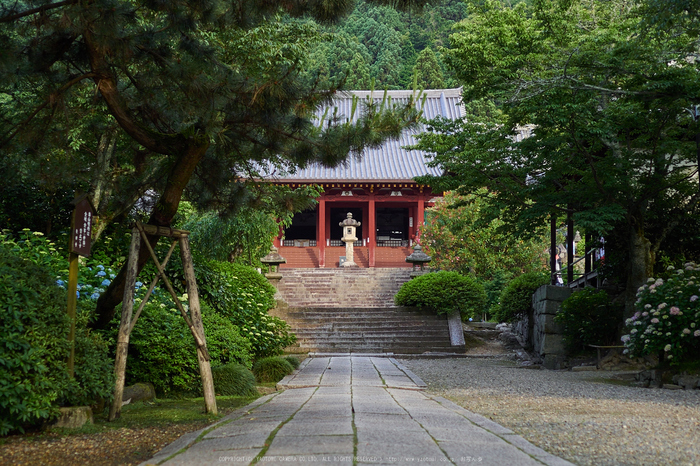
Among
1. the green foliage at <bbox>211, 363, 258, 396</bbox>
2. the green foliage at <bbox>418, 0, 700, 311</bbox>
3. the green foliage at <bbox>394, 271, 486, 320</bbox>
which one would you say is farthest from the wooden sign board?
the green foliage at <bbox>394, 271, 486, 320</bbox>

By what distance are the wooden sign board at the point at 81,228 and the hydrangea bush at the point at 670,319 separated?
662 cm

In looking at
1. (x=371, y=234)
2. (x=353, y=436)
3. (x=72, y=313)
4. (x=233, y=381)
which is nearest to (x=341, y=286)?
(x=371, y=234)

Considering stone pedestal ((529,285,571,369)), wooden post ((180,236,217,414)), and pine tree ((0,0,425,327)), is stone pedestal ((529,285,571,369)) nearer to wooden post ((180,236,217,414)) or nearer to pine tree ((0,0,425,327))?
pine tree ((0,0,425,327))

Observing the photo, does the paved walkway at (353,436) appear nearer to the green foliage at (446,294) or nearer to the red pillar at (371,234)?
the green foliage at (446,294)

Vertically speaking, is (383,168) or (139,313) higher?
(383,168)

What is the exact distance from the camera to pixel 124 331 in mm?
5055

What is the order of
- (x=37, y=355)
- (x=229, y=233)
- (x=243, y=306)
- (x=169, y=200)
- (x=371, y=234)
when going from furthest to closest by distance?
(x=371, y=234)
(x=229, y=233)
(x=243, y=306)
(x=169, y=200)
(x=37, y=355)

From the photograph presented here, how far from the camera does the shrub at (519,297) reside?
13914mm

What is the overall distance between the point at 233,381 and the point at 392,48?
39.3 metres

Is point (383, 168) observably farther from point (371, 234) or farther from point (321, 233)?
point (321, 233)

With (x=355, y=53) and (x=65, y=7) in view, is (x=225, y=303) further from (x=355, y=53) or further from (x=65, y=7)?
(x=355, y=53)

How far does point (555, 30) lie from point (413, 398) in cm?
704

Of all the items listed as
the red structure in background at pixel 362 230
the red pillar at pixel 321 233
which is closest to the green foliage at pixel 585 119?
the red structure in background at pixel 362 230

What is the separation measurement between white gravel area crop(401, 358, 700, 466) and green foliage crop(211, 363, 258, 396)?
2193 millimetres
